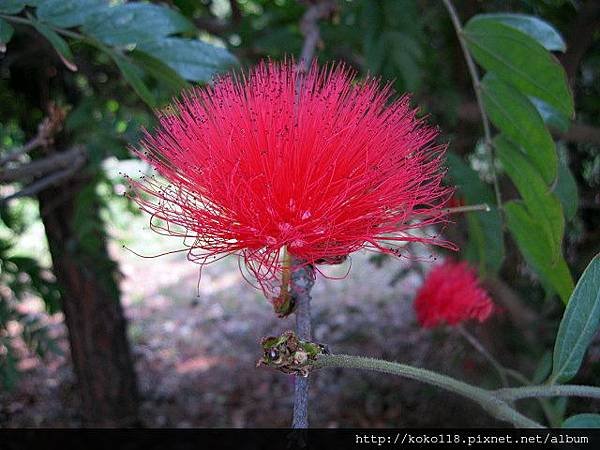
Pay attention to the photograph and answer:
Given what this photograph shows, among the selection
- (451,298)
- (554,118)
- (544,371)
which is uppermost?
(554,118)

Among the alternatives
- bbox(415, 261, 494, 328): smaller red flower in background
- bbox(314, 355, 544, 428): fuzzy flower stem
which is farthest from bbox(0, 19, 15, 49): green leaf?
bbox(415, 261, 494, 328): smaller red flower in background

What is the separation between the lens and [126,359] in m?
3.15

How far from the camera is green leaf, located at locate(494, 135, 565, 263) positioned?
105 cm

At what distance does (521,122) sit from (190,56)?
0.69m

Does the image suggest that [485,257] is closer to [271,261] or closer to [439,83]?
[271,261]

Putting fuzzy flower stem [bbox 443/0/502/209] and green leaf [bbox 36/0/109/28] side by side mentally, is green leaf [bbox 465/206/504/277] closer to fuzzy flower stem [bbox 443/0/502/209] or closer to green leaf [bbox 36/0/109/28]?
fuzzy flower stem [bbox 443/0/502/209]

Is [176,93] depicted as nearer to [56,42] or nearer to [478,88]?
[56,42]

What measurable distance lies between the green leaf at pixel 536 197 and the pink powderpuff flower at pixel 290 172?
0.91 feet

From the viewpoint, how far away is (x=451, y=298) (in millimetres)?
1571

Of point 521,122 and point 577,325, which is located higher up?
point 521,122

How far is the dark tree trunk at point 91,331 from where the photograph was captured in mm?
2721

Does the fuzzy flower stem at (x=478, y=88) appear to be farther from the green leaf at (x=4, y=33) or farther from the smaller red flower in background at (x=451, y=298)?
the green leaf at (x=4, y=33)

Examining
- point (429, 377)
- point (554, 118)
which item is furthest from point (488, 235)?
point (429, 377)

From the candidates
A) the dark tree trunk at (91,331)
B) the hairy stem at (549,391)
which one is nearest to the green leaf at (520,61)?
the hairy stem at (549,391)
